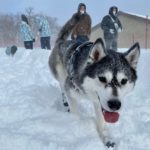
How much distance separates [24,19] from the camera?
12.5 metres

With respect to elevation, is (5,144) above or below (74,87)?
below

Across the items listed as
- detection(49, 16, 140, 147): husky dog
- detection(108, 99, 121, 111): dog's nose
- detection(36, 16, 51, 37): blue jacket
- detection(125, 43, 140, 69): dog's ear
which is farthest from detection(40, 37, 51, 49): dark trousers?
detection(108, 99, 121, 111): dog's nose

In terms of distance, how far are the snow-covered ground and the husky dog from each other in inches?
8.4

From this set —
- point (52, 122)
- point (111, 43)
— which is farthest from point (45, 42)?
point (52, 122)

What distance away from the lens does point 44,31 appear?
12.0 meters

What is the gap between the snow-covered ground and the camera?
13.0ft

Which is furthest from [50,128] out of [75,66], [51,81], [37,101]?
[51,81]

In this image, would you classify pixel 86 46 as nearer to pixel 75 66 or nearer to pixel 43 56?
pixel 75 66

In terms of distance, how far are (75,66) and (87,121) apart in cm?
67

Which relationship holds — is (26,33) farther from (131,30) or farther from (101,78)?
(131,30)

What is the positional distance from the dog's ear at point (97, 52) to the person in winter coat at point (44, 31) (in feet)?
26.2

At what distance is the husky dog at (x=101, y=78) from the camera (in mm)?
3781

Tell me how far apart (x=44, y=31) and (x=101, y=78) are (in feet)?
27.3

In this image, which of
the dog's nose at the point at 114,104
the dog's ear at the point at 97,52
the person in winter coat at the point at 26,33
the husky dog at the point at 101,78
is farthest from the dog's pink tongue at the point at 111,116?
the person in winter coat at the point at 26,33
